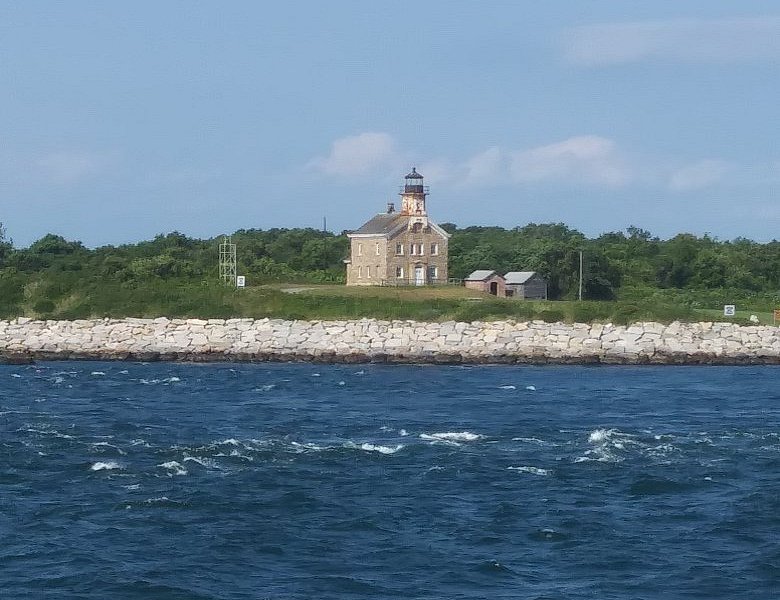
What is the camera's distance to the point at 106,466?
30.0m

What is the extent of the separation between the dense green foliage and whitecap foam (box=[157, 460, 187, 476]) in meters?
34.7

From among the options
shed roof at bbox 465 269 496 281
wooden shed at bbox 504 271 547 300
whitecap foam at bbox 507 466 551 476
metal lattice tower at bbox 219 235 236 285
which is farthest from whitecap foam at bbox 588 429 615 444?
metal lattice tower at bbox 219 235 236 285

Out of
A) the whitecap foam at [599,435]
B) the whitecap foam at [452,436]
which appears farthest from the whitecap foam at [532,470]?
the whitecap foam at [599,435]

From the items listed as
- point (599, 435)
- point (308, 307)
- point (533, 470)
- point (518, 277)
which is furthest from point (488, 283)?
point (533, 470)

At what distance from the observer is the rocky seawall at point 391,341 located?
6003 cm

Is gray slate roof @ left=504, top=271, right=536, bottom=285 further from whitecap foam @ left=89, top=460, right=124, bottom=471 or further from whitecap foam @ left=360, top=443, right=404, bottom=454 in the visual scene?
whitecap foam @ left=89, top=460, right=124, bottom=471

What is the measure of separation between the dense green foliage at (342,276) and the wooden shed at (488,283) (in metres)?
4.45

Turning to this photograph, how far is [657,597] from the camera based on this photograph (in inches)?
802

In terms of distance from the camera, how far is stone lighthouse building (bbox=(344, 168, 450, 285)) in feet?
266

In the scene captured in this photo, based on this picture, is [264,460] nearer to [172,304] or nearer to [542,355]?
[542,355]

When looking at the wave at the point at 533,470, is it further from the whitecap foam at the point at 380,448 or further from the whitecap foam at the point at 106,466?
the whitecap foam at the point at 106,466

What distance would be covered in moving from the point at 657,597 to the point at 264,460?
41.5 feet

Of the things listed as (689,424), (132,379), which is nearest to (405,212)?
(132,379)

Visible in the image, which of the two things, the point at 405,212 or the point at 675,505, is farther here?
the point at 405,212
